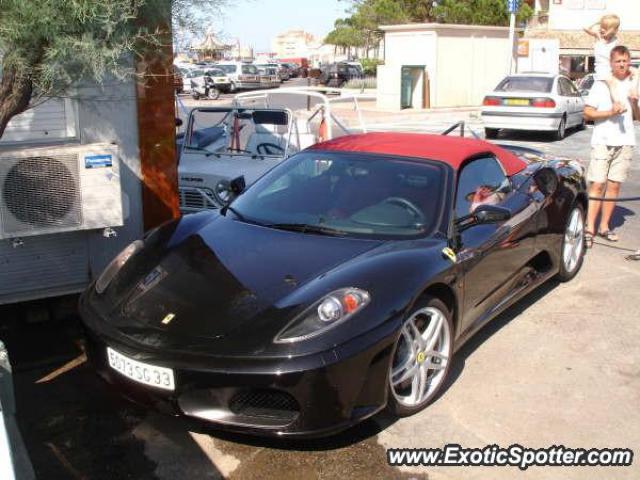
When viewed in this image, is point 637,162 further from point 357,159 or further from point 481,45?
point 481,45

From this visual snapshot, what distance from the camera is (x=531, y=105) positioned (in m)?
15.8

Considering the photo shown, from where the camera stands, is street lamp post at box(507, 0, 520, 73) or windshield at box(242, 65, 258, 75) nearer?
street lamp post at box(507, 0, 520, 73)

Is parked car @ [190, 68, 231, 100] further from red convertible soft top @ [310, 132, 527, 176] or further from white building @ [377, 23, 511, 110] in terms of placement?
red convertible soft top @ [310, 132, 527, 176]

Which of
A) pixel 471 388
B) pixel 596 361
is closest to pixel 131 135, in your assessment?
pixel 471 388

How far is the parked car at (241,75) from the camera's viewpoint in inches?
1490

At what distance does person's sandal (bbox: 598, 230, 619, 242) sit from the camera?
7.29 metres

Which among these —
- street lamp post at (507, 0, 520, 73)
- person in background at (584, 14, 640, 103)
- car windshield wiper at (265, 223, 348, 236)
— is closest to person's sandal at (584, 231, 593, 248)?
person in background at (584, 14, 640, 103)

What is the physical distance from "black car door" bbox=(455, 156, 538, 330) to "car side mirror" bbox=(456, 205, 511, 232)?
0.03 m

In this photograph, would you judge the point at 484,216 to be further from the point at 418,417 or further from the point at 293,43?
the point at 293,43

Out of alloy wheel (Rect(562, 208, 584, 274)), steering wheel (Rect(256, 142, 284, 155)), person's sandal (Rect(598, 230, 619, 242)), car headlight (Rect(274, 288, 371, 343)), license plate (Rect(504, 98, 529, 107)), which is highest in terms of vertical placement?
license plate (Rect(504, 98, 529, 107))

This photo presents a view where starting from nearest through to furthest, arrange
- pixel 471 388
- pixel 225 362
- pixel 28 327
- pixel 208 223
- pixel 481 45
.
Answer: pixel 225 362, pixel 471 388, pixel 208 223, pixel 28 327, pixel 481 45

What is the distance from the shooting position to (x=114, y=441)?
11.7 ft

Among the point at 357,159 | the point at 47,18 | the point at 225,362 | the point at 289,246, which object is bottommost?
the point at 225,362

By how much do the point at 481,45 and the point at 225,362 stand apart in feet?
77.0
